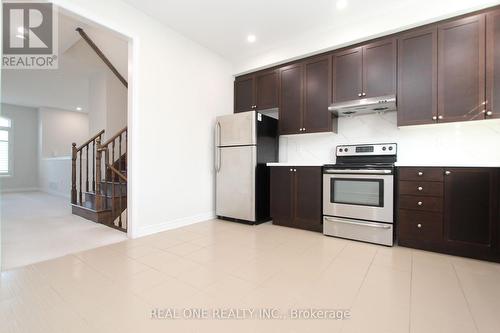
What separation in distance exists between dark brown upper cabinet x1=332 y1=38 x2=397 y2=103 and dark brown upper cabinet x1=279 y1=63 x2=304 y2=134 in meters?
0.51

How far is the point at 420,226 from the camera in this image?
7.89 feet

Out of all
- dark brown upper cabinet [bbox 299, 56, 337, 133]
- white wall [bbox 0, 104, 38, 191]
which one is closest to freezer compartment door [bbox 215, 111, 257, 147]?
dark brown upper cabinet [bbox 299, 56, 337, 133]

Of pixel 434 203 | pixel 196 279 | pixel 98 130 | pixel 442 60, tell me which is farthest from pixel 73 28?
pixel 434 203

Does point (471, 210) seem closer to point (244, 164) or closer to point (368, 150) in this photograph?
point (368, 150)

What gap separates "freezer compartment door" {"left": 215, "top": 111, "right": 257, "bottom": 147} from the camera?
339 cm

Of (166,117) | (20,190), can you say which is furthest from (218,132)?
(20,190)

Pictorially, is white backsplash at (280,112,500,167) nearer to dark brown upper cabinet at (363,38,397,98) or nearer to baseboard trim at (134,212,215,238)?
dark brown upper cabinet at (363,38,397,98)

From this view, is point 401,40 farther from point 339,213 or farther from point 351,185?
point 339,213

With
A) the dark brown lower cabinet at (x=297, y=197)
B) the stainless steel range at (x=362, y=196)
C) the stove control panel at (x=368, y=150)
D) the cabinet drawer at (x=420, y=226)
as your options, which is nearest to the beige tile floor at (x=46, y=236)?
the dark brown lower cabinet at (x=297, y=197)

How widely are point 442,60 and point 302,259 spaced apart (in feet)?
8.40

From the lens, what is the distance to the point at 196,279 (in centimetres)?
179

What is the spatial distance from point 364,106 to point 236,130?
1.76 m

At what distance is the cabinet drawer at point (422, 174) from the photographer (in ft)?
7.62

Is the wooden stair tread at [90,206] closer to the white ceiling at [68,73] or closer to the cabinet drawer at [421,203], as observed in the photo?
the white ceiling at [68,73]
